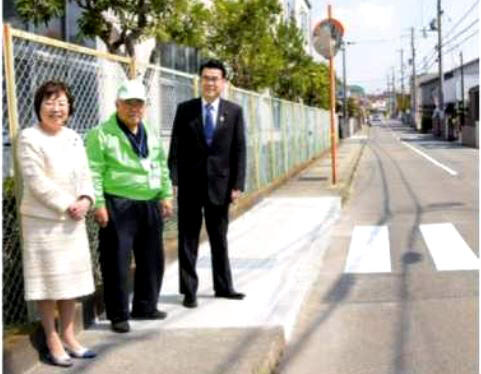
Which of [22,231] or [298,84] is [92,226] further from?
[298,84]

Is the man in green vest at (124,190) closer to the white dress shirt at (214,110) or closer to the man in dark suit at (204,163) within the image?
the man in dark suit at (204,163)

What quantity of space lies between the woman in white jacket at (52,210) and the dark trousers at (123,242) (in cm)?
71

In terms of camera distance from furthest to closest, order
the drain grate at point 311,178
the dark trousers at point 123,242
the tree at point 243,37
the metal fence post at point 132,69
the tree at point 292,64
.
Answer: the tree at point 292,64 → the tree at point 243,37 → the drain grate at point 311,178 → the metal fence post at point 132,69 → the dark trousers at point 123,242

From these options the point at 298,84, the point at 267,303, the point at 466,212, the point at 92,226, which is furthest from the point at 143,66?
the point at 298,84

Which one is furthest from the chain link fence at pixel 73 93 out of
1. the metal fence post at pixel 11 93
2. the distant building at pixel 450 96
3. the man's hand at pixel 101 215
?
the distant building at pixel 450 96

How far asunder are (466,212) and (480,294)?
6.20m

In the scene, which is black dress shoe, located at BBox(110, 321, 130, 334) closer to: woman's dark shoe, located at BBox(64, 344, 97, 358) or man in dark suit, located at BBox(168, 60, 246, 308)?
woman's dark shoe, located at BBox(64, 344, 97, 358)

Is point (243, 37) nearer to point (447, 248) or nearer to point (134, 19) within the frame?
point (134, 19)

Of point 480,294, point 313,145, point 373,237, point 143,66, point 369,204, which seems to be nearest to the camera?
point 480,294

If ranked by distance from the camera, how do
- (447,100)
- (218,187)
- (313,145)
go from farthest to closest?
1. (447,100)
2. (313,145)
3. (218,187)

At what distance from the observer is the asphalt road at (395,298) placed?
205 inches

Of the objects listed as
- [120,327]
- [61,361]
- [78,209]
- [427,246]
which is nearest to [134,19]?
[427,246]

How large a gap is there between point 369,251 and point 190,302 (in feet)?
11.4

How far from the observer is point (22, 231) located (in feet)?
15.4
